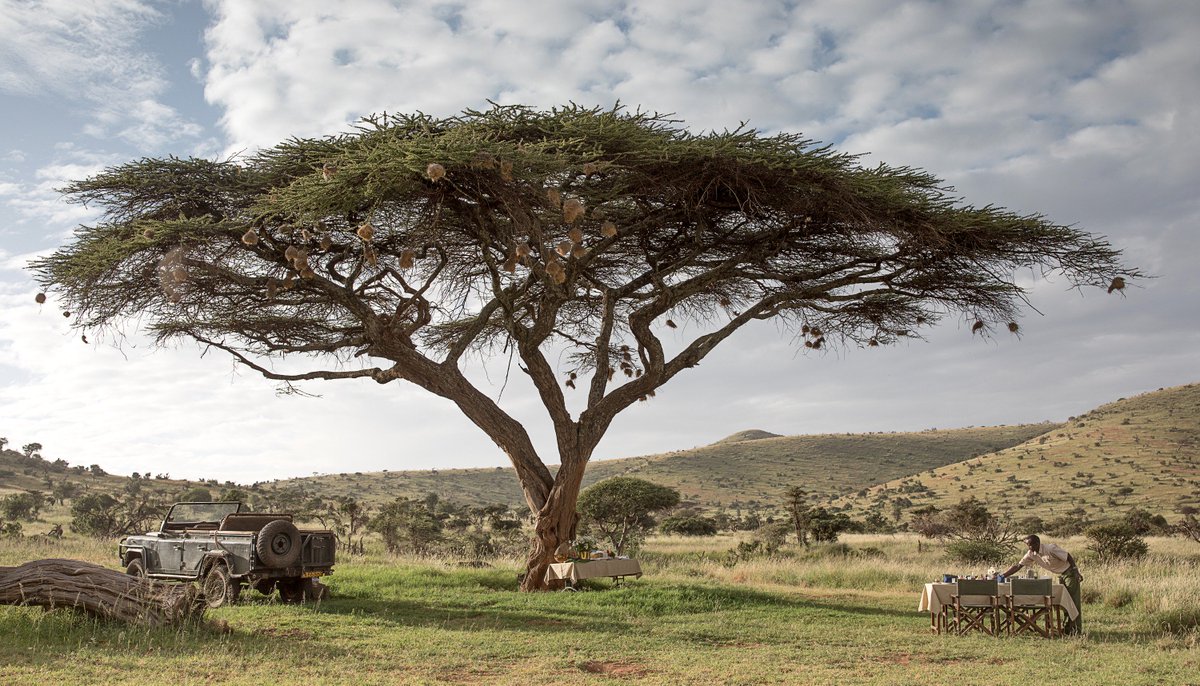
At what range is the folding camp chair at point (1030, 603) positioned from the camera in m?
12.5

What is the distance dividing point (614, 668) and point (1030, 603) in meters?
6.44

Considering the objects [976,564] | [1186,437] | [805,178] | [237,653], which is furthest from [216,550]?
[1186,437]

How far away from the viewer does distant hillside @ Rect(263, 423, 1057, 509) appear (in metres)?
75.1

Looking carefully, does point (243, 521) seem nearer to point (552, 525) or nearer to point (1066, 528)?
point (552, 525)

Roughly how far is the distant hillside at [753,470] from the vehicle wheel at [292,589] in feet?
180

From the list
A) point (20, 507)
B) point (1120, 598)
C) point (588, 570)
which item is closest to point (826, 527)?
point (1120, 598)

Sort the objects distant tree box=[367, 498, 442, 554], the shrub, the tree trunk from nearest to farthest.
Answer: the shrub
the tree trunk
distant tree box=[367, 498, 442, 554]

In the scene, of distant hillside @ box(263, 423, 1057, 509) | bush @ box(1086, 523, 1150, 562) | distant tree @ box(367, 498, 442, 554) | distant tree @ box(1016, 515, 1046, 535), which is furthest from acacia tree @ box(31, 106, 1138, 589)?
distant hillside @ box(263, 423, 1057, 509)

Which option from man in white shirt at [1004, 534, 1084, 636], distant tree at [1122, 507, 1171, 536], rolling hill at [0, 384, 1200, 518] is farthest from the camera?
rolling hill at [0, 384, 1200, 518]

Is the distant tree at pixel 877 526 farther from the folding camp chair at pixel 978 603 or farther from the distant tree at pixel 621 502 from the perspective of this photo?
the folding camp chair at pixel 978 603

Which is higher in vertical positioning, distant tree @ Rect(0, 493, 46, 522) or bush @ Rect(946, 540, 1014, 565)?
distant tree @ Rect(0, 493, 46, 522)

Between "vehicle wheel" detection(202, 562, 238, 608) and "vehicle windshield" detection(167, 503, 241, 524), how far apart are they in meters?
2.23

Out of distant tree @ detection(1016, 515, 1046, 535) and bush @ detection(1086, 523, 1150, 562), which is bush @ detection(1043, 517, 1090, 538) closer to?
distant tree @ detection(1016, 515, 1046, 535)

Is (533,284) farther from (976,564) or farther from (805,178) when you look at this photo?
(976,564)
